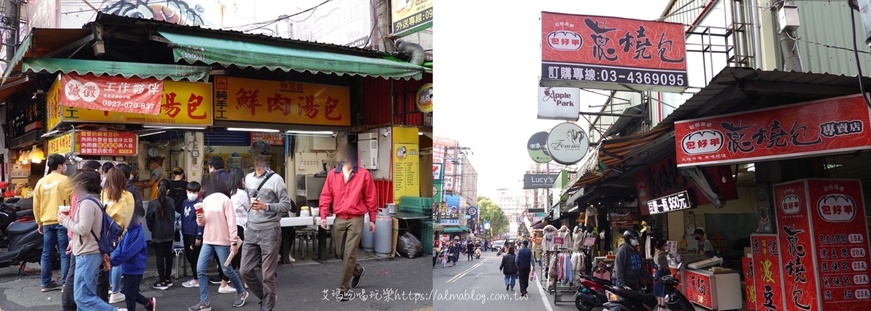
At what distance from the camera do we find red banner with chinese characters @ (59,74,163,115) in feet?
18.2

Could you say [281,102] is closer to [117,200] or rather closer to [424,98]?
[424,98]

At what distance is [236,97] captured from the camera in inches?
285

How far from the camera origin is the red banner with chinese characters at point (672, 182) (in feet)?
18.7

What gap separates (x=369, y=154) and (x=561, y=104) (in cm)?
383

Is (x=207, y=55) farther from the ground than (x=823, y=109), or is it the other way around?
(x=207, y=55)

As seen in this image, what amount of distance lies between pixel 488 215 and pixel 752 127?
2023 mm

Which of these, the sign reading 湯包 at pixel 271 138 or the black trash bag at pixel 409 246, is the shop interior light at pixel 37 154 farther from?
the black trash bag at pixel 409 246

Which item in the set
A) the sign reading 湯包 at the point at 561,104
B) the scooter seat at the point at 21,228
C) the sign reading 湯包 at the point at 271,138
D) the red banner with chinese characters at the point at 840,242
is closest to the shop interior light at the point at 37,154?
the scooter seat at the point at 21,228

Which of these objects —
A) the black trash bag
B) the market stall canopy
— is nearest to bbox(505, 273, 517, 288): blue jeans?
the black trash bag

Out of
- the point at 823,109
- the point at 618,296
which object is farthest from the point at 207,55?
the point at 823,109

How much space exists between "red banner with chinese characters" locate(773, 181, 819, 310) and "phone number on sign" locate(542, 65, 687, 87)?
1413 millimetres

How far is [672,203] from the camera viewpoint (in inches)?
257

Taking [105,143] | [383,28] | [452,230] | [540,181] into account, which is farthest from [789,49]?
[105,143]

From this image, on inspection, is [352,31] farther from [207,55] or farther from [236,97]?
[207,55]
